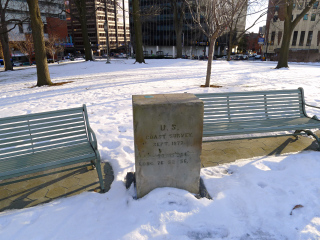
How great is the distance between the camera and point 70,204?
2965 mm

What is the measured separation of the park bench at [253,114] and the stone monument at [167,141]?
115 centimetres

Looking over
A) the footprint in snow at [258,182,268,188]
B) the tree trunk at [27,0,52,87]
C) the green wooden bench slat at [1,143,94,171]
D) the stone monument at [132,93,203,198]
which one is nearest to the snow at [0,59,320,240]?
the footprint in snow at [258,182,268,188]

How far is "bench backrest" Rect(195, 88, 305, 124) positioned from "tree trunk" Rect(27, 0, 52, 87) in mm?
9177

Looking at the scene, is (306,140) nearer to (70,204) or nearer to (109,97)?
(70,204)

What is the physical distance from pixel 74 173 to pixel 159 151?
177 cm

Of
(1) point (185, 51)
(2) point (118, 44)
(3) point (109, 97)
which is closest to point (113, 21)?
(2) point (118, 44)

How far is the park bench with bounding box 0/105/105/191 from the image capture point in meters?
3.07

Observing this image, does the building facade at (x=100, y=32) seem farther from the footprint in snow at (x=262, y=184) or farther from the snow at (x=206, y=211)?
the footprint in snow at (x=262, y=184)

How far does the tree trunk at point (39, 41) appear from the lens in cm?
1003

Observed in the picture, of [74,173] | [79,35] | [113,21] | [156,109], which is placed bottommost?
[74,173]

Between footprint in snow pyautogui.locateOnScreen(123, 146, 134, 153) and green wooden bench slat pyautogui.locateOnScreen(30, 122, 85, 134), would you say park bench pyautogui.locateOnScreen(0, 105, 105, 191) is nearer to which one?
green wooden bench slat pyautogui.locateOnScreen(30, 122, 85, 134)

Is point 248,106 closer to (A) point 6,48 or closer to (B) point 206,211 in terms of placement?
(B) point 206,211

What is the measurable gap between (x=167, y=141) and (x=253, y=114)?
264cm

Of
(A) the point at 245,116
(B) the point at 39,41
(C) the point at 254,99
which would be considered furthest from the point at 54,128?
(B) the point at 39,41
